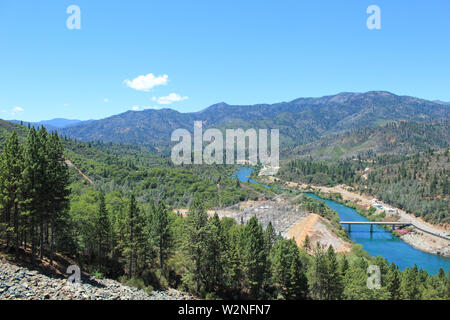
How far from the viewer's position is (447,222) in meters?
98.6

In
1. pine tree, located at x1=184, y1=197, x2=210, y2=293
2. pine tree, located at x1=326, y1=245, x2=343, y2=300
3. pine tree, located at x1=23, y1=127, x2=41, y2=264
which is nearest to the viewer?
pine tree, located at x1=23, y1=127, x2=41, y2=264

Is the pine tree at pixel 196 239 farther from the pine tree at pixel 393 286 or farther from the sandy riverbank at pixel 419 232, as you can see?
the sandy riverbank at pixel 419 232

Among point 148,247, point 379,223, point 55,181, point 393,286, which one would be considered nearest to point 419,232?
point 379,223

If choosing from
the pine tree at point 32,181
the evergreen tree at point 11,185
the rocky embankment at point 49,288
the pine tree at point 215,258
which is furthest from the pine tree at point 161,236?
the evergreen tree at point 11,185

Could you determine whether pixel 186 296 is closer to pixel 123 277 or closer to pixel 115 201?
pixel 123 277

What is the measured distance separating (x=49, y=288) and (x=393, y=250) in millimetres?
87979

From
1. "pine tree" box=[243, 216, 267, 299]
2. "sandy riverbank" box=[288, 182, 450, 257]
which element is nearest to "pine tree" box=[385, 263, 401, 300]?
"pine tree" box=[243, 216, 267, 299]

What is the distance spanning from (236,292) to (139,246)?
1125 cm

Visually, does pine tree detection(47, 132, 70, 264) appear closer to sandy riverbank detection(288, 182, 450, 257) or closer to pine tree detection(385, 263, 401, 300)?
pine tree detection(385, 263, 401, 300)

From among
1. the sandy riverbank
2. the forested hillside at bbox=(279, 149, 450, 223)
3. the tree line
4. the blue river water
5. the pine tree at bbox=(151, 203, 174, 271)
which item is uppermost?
the tree line

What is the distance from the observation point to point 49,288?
17656 millimetres

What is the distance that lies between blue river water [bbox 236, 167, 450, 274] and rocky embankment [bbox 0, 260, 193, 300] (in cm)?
6755

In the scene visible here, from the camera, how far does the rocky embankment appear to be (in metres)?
16.2

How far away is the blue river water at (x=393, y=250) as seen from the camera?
70938mm
